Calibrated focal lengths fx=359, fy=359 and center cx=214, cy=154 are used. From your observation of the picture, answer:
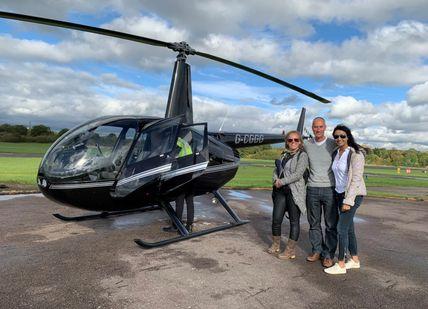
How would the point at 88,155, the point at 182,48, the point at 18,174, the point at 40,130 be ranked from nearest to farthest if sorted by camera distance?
the point at 88,155 < the point at 182,48 < the point at 18,174 < the point at 40,130

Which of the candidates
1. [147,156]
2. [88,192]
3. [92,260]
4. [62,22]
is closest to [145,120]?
[147,156]

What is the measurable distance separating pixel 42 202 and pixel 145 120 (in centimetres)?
608

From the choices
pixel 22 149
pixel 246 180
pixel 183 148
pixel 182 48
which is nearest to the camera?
pixel 183 148

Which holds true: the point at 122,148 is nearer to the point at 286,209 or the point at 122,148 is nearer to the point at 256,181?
the point at 286,209

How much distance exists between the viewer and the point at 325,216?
218 inches

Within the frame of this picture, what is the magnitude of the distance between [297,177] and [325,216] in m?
0.74

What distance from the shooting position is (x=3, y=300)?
4055 millimetres

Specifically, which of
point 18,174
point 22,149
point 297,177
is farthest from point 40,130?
point 297,177

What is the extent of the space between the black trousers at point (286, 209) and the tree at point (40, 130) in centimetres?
7447

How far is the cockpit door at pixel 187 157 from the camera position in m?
6.51

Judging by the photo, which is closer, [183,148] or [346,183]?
[346,183]

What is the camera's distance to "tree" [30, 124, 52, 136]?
239 feet

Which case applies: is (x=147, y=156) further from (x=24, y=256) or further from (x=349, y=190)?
(x=349, y=190)

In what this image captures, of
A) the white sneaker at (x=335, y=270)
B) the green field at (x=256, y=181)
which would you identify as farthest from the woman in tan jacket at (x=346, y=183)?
the green field at (x=256, y=181)
